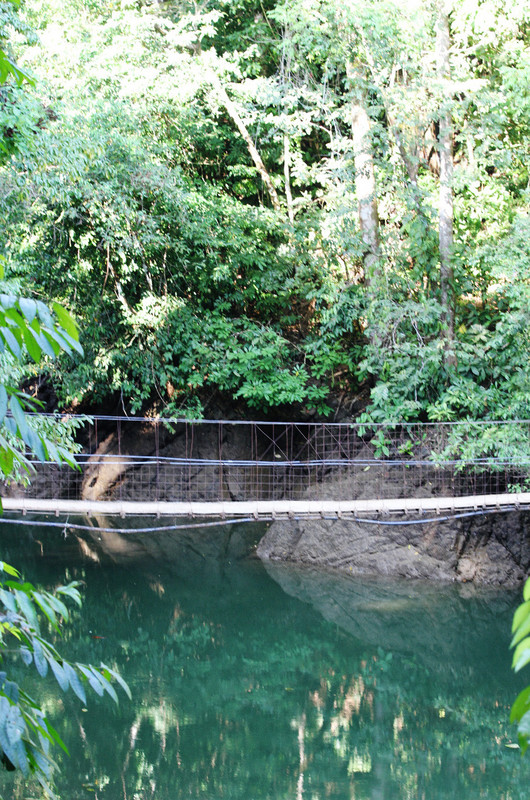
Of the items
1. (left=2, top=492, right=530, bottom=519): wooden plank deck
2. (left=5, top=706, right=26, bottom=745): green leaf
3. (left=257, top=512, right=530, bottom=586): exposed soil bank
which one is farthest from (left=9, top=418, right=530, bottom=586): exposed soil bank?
(left=5, top=706, right=26, bottom=745): green leaf

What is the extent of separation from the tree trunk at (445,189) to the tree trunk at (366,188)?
1.79 feet

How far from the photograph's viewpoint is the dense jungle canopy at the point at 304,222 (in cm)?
555

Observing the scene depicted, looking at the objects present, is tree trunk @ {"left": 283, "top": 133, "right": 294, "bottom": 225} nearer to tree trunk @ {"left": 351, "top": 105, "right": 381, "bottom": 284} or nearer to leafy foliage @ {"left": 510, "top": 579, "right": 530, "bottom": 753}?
tree trunk @ {"left": 351, "top": 105, "right": 381, "bottom": 284}

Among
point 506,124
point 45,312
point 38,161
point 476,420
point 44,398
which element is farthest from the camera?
point 44,398

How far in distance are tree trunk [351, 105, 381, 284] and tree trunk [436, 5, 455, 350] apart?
0.55m

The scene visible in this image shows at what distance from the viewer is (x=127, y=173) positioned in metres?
5.54

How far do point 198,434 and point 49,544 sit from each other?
1.78 meters

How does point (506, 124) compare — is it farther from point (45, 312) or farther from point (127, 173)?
point (45, 312)

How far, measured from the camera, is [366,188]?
6074 mm

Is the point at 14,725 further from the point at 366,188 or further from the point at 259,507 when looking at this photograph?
the point at 366,188

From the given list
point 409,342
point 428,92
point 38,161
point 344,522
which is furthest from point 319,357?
point 38,161

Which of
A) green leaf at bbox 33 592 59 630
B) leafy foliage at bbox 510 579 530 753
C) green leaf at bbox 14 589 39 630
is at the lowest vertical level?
green leaf at bbox 33 592 59 630

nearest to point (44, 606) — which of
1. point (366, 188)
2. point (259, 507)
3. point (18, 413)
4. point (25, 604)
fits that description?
point (25, 604)

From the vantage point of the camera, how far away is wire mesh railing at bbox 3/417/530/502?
5445 millimetres
